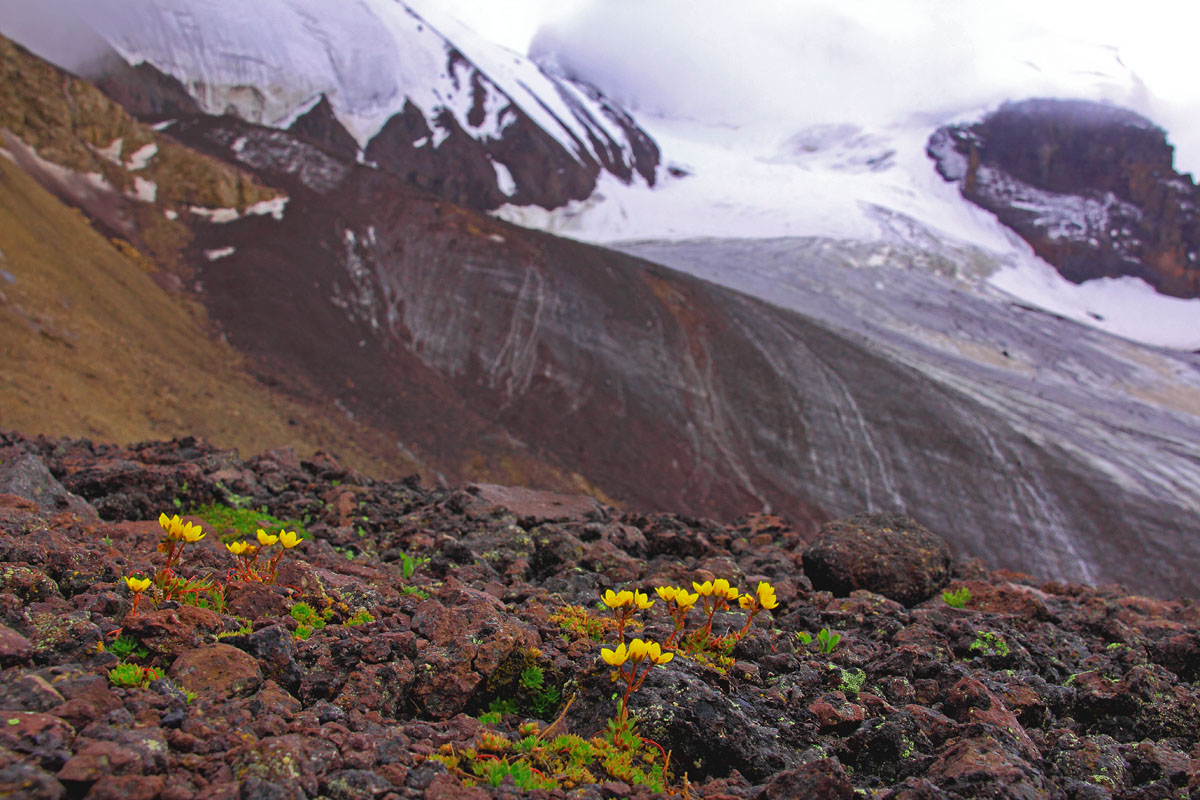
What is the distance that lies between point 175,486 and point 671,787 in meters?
5.98

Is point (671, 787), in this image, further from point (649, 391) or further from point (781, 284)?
point (781, 284)

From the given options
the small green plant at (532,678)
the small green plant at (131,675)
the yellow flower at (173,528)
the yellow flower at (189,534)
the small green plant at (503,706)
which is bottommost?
the small green plant at (503,706)

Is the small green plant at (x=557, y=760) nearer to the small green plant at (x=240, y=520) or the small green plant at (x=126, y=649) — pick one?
the small green plant at (x=126, y=649)

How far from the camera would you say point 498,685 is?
12.2 ft

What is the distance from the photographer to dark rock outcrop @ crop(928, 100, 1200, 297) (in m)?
83.2

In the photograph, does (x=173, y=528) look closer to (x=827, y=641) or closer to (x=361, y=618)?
(x=361, y=618)

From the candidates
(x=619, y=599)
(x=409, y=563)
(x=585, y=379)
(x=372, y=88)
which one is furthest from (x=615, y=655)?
(x=372, y=88)

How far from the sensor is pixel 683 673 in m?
3.71

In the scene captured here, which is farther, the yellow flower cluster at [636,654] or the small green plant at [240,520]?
the small green plant at [240,520]

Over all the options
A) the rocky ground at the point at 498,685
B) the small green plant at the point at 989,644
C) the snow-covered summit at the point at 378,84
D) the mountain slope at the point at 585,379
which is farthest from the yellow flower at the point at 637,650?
the snow-covered summit at the point at 378,84

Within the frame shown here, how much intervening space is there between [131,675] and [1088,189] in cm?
10977

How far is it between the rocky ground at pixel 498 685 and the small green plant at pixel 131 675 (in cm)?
1

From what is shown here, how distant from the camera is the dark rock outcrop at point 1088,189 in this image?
8325cm

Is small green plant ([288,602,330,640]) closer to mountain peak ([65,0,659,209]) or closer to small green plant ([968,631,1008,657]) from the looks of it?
small green plant ([968,631,1008,657])
